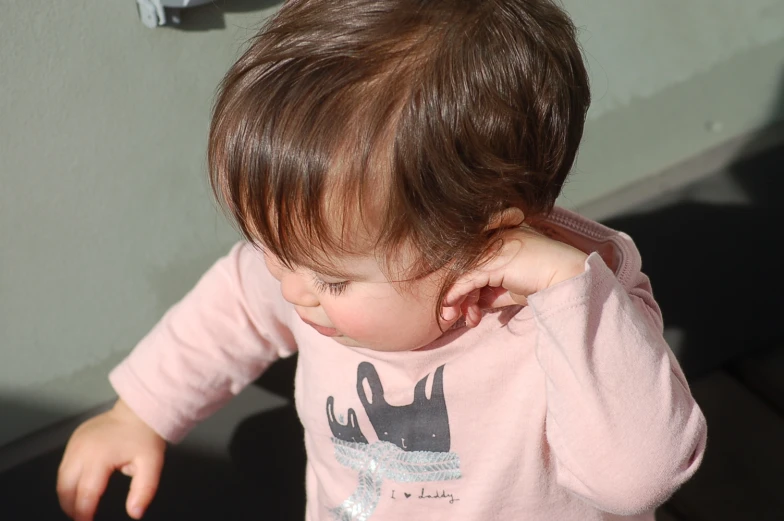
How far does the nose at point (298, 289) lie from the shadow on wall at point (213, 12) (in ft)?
0.91

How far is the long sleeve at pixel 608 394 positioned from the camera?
0.62 m

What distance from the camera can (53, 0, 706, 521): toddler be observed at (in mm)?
550

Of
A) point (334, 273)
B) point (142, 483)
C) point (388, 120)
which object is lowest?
point (142, 483)

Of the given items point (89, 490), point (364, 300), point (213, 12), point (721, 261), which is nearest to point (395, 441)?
point (364, 300)

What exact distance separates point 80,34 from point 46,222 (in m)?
0.18

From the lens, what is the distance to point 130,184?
0.82 m

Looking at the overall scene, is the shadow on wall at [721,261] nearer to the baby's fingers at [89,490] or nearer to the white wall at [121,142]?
the white wall at [121,142]

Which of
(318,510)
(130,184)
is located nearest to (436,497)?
(318,510)

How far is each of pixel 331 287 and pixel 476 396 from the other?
7.1 inches

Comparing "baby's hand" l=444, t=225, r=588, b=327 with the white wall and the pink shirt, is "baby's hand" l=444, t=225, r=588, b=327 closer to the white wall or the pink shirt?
the pink shirt

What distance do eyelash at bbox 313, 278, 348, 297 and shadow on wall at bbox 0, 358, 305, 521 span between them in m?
0.40

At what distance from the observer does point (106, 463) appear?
2.70 ft

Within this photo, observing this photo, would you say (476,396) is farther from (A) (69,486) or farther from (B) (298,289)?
(A) (69,486)

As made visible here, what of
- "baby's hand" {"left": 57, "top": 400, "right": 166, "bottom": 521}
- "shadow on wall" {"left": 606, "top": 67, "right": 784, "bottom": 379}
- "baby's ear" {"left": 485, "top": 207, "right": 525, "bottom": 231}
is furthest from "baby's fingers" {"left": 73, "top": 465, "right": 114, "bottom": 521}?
"shadow on wall" {"left": 606, "top": 67, "right": 784, "bottom": 379}
